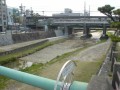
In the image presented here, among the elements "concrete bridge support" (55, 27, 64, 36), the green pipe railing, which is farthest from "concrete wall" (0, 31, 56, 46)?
the green pipe railing

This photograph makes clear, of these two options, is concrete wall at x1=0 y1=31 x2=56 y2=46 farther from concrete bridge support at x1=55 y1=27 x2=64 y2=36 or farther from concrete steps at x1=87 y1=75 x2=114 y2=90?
concrete steps at x1=87 y1=75 x2=114 y2=90

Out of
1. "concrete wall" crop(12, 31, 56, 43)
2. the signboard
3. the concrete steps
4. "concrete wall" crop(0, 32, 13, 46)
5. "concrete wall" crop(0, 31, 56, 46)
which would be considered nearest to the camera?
the signboard

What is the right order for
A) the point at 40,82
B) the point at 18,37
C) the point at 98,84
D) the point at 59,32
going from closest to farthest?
the point at 98,84 < the point at 40,82 < the point at 18,37 < the point at 59,32

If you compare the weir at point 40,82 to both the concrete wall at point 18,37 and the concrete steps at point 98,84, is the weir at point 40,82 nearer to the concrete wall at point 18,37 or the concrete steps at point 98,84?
the concrete steps at point 98,84

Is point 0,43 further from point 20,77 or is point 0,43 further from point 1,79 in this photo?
point 20,77

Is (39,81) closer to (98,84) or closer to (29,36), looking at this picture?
(98,84)

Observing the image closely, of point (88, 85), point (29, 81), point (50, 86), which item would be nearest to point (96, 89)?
point (88, 85)

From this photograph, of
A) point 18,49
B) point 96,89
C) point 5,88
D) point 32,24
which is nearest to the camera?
point 96,89

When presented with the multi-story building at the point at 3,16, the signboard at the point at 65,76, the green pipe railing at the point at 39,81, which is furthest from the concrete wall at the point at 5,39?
the signboard at the point at 65,76

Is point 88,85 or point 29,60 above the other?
point 88,85

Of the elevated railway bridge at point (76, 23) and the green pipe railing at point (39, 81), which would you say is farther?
the elevated railway bridge at point (76, 23)

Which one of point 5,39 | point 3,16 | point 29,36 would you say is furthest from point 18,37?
point 3,16

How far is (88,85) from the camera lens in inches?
172

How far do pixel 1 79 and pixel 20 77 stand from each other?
9374 mm
